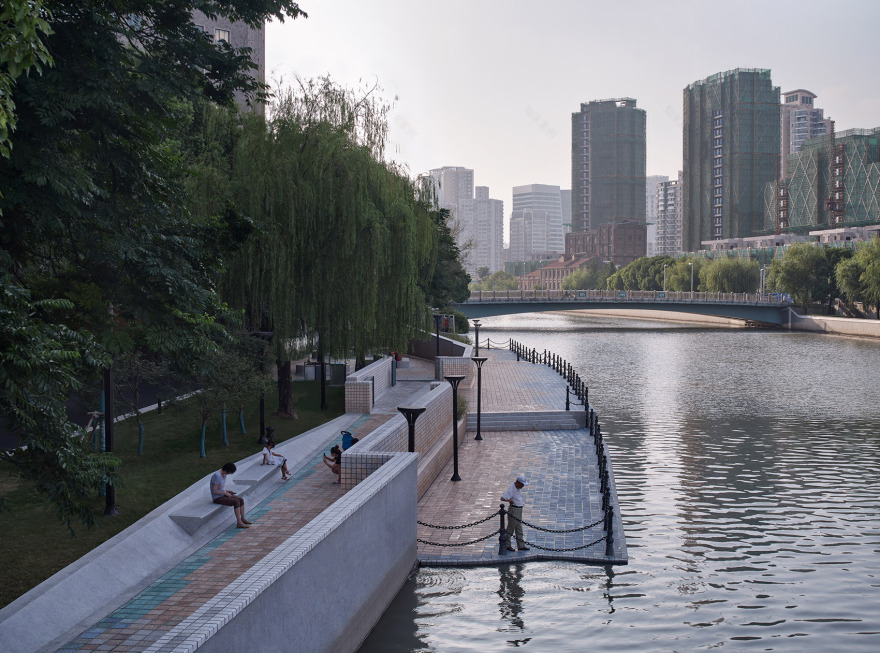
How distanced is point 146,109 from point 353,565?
723 cm

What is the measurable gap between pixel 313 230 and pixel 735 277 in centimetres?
8876

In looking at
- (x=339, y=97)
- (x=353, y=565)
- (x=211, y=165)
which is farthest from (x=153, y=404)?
(x=353, y=565)

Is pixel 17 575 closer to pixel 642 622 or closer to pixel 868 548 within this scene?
pixel 642 622

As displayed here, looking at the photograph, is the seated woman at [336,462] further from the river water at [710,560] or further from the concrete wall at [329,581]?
the river water at [710,560]

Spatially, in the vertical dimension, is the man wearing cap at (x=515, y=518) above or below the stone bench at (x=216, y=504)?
below

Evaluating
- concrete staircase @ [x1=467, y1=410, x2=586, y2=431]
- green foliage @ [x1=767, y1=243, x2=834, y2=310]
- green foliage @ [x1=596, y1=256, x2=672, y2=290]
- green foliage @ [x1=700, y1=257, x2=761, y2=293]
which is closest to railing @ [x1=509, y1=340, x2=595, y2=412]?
concrete staircase @ [x1=467, y1=410, x2=586, y2=431]

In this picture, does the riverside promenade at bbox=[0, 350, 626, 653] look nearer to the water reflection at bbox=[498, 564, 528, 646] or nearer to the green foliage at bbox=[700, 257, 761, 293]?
the water reflection at bbox=[498, 564, 528, 646]

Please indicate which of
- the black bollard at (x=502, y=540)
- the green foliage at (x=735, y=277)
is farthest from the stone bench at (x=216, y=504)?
the green foliage at (x=735, y=277)

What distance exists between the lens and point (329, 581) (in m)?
9.45

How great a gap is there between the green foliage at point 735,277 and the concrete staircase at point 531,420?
260 ft

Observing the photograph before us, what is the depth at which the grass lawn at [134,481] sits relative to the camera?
Answer: 10.9m

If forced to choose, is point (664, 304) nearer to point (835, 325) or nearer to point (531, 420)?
point (835, 325)

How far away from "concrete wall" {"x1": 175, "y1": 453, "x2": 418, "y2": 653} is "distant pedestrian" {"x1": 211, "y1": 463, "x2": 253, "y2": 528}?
211 centimetres

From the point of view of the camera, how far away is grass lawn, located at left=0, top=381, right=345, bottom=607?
10938mm
